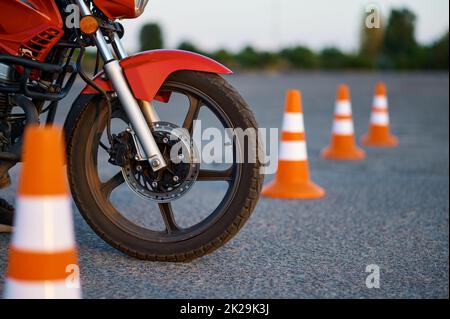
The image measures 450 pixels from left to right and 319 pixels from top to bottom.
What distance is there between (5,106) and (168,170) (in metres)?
0.92

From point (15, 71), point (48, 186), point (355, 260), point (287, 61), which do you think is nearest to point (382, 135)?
point (355, 260)

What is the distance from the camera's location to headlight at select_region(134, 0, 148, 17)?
365 centimetres

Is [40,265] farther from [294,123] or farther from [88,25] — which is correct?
[294,123]

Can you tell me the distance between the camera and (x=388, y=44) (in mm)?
54812

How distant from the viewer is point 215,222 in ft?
11.9

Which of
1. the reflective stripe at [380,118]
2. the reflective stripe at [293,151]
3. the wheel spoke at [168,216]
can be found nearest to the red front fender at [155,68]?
the wheel spoke at [168,216]

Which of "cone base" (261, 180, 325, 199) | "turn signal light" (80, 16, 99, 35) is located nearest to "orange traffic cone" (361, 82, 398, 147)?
"cone base" (261, 180, 325, 199)

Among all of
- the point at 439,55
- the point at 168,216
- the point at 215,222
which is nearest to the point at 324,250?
the point at 215,222

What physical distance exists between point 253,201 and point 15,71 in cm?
138

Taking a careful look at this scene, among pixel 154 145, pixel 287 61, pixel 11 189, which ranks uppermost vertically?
pixel 154 145

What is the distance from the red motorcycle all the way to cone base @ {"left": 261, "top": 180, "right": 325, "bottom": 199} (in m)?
2.41

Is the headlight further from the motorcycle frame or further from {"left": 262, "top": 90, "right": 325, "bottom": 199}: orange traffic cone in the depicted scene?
{"left": 262, "top": 90, "right": 325, "bottom": 199}: orange traffic cone

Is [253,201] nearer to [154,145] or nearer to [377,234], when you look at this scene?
→ [154,145]

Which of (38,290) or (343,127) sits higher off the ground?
(38,290)
